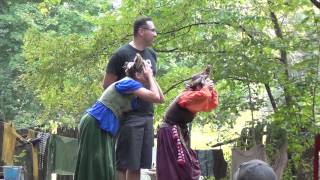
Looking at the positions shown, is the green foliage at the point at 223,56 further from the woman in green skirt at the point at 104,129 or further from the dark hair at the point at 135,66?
the woman in green skirt at the point at 104,129

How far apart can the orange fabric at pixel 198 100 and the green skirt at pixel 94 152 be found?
0.65 meters

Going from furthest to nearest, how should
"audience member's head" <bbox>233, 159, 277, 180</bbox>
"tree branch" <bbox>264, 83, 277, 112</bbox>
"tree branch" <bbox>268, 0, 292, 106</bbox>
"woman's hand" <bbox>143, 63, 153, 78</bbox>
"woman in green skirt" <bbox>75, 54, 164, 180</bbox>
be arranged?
1. "tree branch" <bbox>264, 83, 277, 112</bbox>
2. "tree branch" <bbox>268, 0, 292, 106</bbox>
3. "woman's hand" <bbox>143, 63, 153, 78</bbox>
4. "woman in green skirt" <bbox>75, 54, 164, 180</bbox>
5. "audience member's head" <bbox>233, 159, 277, 180</bbox>

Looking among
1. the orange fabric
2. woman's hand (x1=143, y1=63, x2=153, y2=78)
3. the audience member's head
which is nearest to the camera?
the audience member's head

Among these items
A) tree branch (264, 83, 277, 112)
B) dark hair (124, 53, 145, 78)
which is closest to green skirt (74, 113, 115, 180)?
dark hair (124, 53, 145, 78)

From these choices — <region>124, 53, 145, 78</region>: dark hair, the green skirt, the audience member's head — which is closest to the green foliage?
<region>124, 53, 145, 78</region>: dark hair

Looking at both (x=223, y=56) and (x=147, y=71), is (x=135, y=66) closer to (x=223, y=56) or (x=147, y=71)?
(x=147, y=71)

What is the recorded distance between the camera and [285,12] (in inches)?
243

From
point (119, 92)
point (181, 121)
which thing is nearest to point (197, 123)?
point (181, 121)

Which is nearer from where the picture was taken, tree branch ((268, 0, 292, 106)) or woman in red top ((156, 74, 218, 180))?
woman in red top ((156, 74, 218, 180))

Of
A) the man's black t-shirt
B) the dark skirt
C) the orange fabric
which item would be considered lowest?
the dark skirt

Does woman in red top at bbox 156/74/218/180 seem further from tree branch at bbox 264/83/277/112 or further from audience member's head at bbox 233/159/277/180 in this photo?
tree branch at bbox 264/83/277/112

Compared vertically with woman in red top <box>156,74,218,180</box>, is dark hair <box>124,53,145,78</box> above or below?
above

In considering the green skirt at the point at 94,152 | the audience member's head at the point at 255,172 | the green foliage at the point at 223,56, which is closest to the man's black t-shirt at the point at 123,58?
the green skirt at the point at 94,152

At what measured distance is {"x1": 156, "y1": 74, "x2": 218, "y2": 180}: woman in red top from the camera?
3949mm
